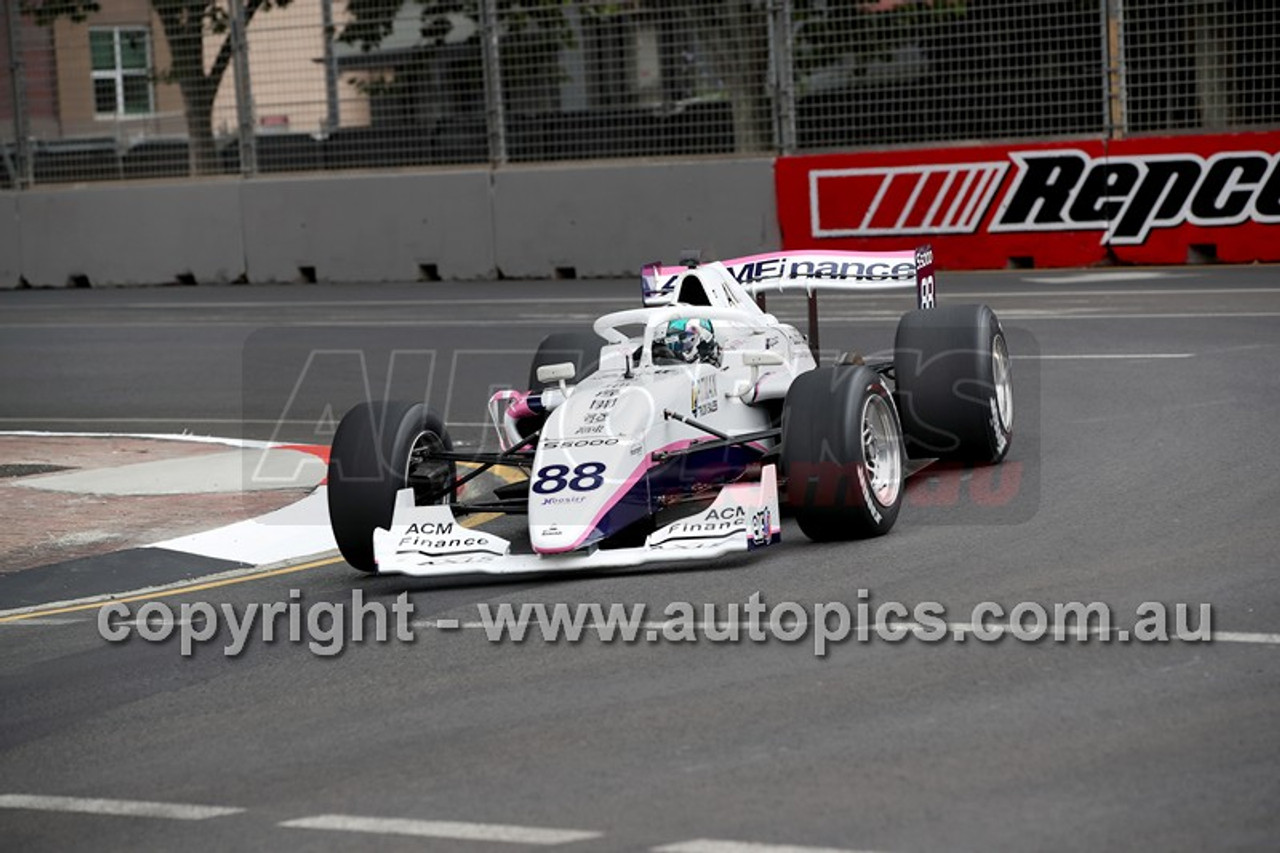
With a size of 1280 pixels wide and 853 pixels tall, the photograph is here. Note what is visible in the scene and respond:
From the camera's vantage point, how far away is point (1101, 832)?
495 cm

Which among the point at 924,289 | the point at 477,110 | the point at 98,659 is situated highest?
the point at 477,110

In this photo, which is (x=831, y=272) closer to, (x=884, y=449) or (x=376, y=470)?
(x=884, y=449)

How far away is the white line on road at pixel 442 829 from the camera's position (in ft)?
17.0

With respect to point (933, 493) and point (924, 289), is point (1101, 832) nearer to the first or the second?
point (933, 493)

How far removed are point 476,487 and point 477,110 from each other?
13084 millimetres

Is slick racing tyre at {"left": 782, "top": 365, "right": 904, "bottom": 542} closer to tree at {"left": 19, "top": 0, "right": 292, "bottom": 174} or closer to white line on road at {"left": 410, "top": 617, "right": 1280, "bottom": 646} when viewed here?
white line on road at {"left": 410, "top": 617, "right": 1280, "bottom": 646}

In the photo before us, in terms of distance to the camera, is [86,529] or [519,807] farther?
[86,529]

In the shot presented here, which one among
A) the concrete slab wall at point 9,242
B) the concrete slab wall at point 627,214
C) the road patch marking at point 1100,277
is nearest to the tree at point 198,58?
the concrete slab wall at point 9,242

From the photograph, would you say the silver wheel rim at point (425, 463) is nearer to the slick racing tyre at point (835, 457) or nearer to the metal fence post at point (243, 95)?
the slick racing tyre at point (835, 457)

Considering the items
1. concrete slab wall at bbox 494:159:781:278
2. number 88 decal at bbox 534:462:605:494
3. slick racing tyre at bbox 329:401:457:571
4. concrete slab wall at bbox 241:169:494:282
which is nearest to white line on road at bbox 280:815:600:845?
number 88 decal at bbox 534:462:605:494

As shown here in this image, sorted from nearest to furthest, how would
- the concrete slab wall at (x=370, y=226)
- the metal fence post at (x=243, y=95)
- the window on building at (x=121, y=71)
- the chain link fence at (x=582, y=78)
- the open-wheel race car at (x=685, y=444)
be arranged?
the open-wheel race car at (x=685, y=444)
the chain link fence at (x=582, y=78)
the concrete slab wall at (x=370, y=226)
the metal fence post at (x=243, y=95)
the window on building at (x=121, y=71)

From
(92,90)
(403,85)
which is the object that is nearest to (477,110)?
(403,85)

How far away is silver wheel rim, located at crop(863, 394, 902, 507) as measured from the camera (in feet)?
29.5
